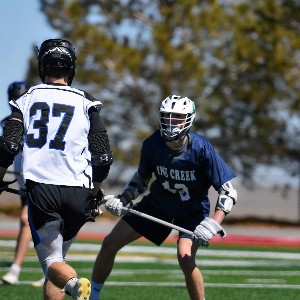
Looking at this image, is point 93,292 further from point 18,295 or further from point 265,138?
point 265,138

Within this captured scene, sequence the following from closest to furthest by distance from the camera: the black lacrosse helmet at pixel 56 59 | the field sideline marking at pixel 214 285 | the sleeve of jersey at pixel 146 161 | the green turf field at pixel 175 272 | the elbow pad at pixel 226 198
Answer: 1. the black lacrosse helmet at pixel 56 59
2. the elbow pad at pixel 226 198
3. the sleeve of jersey at pixel 146 161
4. the green turf field at pixel 175 272
5. the field sideline marking at pixel 214 285

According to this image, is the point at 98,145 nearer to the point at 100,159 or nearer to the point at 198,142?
the point at 100,159

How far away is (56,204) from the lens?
5945mm

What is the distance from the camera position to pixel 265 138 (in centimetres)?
2833

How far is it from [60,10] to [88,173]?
22668 mm

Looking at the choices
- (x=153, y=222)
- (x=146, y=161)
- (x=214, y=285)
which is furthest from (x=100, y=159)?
(x=214, y=285)

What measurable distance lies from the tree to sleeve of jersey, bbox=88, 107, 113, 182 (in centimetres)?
2075

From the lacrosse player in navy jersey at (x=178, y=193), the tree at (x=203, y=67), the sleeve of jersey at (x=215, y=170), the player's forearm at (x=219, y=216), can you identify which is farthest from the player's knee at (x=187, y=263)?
the tree at (x=203, y=67)

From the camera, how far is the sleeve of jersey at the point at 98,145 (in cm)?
609

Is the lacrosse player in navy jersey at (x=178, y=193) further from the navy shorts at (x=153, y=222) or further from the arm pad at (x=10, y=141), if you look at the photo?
the arm pad at (x=10, y=141)

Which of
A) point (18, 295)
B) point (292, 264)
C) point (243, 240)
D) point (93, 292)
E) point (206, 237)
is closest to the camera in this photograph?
point (206, 237)

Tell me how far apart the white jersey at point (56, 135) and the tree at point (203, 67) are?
68.3ft

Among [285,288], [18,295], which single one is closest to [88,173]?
[18,295]

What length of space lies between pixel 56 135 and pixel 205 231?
5.10ft
